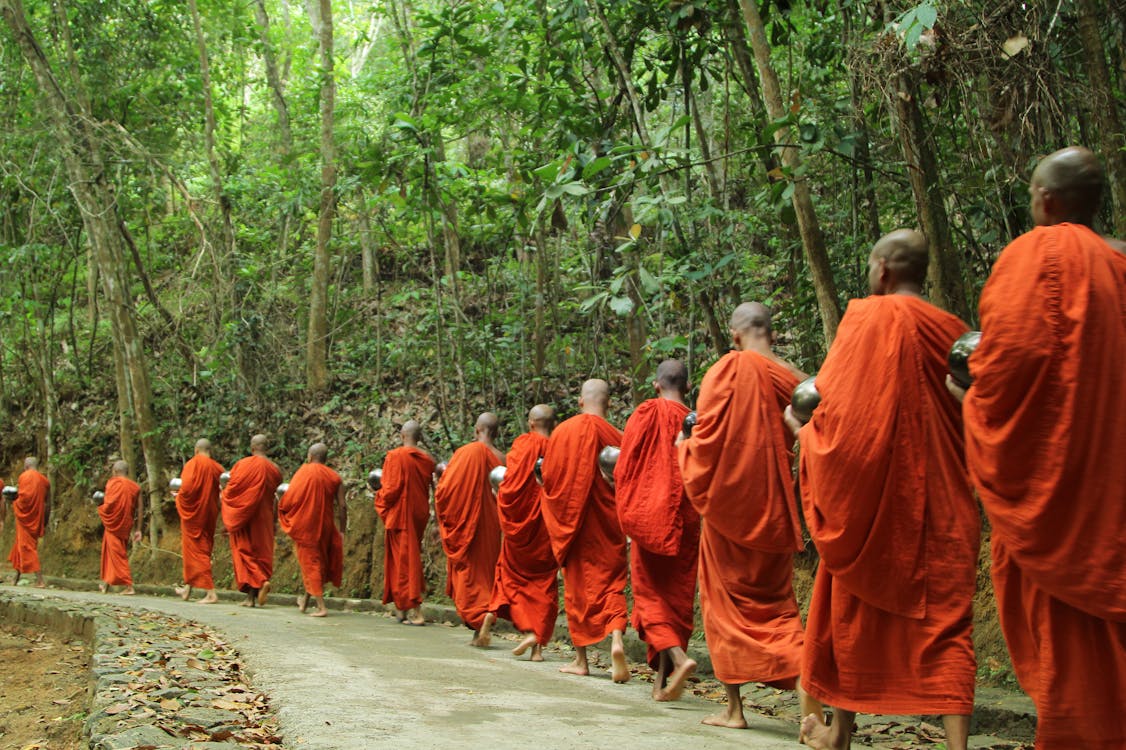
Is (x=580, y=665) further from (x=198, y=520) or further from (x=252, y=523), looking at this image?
(x=198, y=520)

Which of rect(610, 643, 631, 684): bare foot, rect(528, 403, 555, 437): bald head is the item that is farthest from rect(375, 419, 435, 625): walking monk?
rect(610, 643, 631, 684): bare foot

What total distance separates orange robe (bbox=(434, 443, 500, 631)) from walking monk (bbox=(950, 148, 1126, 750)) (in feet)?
23.2

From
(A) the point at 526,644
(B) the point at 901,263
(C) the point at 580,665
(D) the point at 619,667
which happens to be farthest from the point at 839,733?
(A) the point at 526,644

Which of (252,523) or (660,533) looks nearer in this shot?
(660,533)

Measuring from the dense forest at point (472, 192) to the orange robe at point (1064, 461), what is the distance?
220 cm

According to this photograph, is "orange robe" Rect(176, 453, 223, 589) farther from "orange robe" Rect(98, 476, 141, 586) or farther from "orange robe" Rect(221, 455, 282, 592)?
"orange robe" Rect(98, 476, 141, 586)

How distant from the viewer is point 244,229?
17.2 meters

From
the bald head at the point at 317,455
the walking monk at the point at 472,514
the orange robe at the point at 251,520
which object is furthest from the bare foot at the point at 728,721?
the orange robe at the point at 251,520

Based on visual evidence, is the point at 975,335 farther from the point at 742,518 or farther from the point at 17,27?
the point at 17,27

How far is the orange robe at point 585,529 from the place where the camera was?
24.5 feet

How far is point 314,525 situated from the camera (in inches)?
480

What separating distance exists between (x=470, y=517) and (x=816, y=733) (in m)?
6.15

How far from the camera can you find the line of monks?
3.20 m

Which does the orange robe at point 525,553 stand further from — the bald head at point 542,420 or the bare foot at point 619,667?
the bare foot at point 619,667
